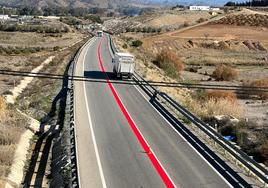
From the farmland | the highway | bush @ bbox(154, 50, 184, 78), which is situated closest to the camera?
the highway

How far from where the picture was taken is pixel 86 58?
53.8 meters

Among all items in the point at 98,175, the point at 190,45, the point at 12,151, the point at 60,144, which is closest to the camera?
the point at 98,175

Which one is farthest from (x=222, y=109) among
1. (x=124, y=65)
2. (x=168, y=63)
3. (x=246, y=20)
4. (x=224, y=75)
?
(x=246, y=20)

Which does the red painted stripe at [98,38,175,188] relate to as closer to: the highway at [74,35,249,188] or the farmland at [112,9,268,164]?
the highway at [74,35,249,188]

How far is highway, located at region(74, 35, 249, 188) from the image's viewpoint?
643 inches

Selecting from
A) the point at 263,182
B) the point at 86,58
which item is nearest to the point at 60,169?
the point at 263,182

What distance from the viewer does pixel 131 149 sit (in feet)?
64.7

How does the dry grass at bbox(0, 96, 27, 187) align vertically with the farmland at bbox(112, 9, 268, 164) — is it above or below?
above

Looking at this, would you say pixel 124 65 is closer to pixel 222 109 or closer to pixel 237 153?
pixel 222 109

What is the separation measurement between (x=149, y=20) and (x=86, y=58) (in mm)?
124846

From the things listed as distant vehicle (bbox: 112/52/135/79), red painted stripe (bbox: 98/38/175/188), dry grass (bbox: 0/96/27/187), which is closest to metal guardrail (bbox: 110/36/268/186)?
red painted stripe (bbox: 98/38/175/188)

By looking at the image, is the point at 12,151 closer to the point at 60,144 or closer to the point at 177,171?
the point at 60,144

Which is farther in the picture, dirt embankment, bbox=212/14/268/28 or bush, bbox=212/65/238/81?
dirt embankment, bbox=212/14/268/28

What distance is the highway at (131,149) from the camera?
1634cm
